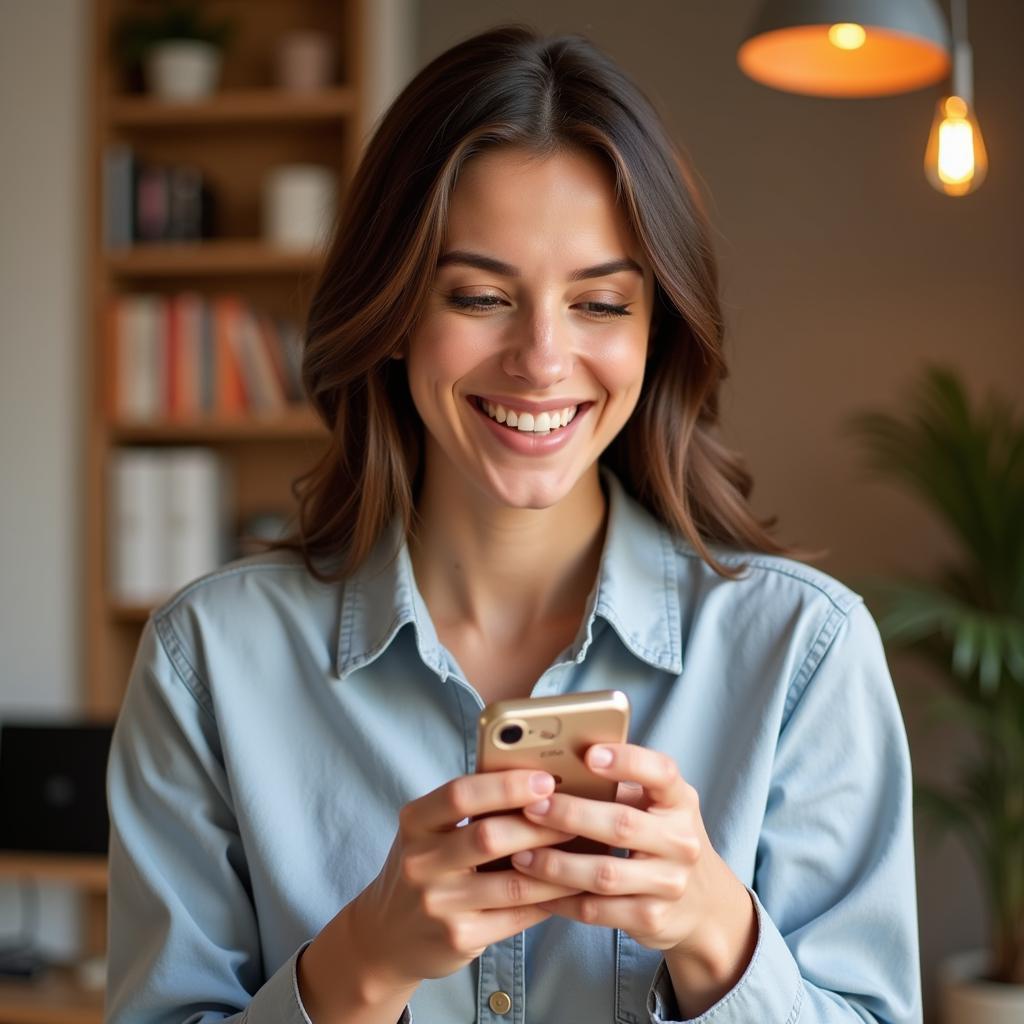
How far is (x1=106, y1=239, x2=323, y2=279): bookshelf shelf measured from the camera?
3.82m

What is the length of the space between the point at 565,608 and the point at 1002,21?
9.88 feet

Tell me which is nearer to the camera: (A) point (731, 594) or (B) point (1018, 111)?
(A) point (731, 594)

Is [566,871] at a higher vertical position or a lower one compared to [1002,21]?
lower

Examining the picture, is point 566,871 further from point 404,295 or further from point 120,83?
point 120,83

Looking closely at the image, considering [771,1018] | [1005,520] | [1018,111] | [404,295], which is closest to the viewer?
[771,1018]

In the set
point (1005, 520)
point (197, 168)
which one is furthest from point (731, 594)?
point (197, 168)

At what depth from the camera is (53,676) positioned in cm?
395

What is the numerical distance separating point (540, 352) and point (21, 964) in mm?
2901

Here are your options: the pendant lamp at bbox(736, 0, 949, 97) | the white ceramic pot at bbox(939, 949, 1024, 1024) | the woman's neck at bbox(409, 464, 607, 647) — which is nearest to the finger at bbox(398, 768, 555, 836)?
the woman's neck at bbox(409, 464, 607, 647)

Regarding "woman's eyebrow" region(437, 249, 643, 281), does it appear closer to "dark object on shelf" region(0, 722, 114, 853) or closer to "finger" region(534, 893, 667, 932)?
"finger" region(534, 893, 667, 932)

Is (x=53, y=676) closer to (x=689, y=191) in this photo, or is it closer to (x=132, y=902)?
(x=132, y=902)

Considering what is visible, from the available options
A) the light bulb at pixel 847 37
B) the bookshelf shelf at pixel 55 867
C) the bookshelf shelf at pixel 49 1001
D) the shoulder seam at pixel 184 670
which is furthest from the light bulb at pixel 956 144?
the bookshelf shelf at pixel 49 1001

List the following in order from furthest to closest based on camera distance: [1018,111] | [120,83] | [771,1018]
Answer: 1. [120,83]
2. [1018,111]
3. [771,1018]

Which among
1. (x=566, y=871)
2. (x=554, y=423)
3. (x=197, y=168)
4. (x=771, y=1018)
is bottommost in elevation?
(x=771, y=1018)
